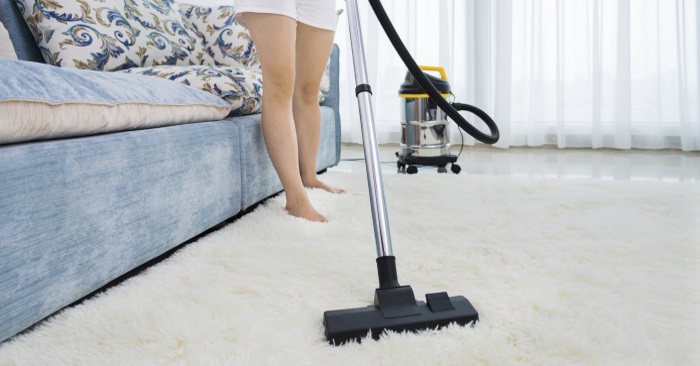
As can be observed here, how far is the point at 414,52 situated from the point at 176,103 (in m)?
2.54

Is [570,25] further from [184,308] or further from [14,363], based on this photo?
[14,363]

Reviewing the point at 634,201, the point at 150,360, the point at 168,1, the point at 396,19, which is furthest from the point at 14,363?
the point at 396,19

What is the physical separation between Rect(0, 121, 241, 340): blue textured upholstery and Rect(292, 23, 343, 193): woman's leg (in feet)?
1.71

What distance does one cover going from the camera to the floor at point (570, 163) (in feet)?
7.59

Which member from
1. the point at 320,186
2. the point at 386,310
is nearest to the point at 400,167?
the point at 320,186

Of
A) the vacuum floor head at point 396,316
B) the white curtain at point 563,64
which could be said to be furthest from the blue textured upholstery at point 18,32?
the white curtain at point 563,64

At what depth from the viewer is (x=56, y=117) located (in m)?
0.82

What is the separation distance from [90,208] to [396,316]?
0.54 meters

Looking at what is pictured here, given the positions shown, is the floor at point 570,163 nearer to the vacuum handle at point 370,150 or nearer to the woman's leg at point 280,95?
the woman's leg at point 280,95

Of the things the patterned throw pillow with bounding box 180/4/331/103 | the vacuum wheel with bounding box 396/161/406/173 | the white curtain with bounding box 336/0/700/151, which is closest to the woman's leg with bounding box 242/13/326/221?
the patterned throw pillow with bounding box 180/4/331/103

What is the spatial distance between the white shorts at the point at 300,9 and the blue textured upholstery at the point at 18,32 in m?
0.73

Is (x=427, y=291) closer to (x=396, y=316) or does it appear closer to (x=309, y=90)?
(x=396, y=316)

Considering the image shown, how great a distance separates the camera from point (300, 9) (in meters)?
1.53

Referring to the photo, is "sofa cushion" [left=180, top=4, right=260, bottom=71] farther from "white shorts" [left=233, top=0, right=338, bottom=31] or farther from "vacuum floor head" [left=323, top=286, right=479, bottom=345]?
"vacuum floor head" [left=323, top=286, right=479, bottom=345]
